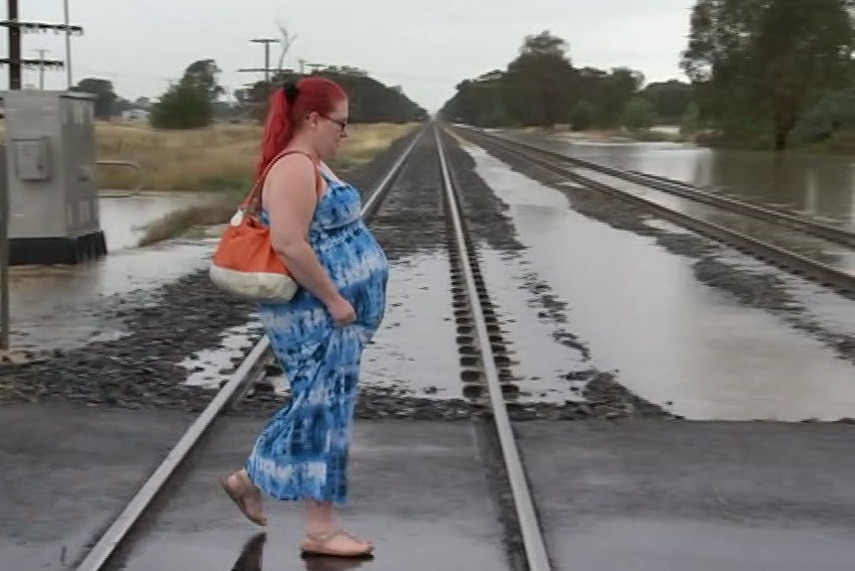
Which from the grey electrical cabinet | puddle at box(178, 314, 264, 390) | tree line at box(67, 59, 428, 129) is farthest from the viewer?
tree line at box(67, 59, 428, 129)

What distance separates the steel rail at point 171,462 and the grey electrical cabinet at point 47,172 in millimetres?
5225

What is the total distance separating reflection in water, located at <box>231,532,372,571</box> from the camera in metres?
4.66

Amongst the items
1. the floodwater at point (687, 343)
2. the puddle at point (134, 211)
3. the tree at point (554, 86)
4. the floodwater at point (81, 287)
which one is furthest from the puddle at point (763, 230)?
the tree at point (554, 86)

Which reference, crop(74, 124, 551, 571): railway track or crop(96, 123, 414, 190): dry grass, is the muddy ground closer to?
crop(74, 124, 551, 571): railway track

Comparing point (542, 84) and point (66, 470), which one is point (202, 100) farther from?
point (66, 470)

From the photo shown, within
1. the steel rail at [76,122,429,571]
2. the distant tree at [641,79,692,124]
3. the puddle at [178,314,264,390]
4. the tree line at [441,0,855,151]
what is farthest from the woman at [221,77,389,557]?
the distant tree at [641,79,692,124]

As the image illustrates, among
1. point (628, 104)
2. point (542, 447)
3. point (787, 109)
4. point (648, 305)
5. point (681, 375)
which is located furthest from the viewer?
point (628, 104)

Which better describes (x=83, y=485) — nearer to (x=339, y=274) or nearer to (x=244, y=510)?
(x=244, y=510)

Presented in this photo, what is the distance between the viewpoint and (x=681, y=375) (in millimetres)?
Result: 8492

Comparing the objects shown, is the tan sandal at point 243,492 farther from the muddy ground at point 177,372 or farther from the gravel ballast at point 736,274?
the gravel ballast at point 736,274

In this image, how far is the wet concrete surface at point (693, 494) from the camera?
15.7ft

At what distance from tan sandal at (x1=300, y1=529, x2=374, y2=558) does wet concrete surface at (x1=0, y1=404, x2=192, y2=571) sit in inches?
32.5

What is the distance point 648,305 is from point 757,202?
16297 mm

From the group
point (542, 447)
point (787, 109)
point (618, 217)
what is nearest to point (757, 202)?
point (618, 217)
